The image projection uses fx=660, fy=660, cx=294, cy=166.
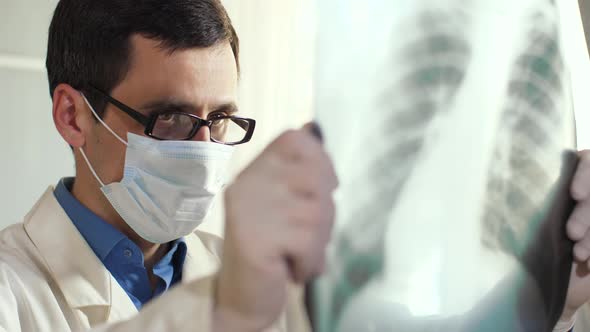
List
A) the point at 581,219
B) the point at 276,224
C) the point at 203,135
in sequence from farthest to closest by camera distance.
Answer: the point at 203,135 < the point at 581,219 < the point at 276,224

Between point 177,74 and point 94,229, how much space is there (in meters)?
0.23

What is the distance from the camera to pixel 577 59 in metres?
0.44

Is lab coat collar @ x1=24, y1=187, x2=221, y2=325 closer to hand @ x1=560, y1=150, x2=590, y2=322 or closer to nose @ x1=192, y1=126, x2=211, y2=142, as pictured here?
nose @ x1=192, y1=126, x2=211, y2=142

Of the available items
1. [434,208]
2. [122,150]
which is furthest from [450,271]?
[122,150]

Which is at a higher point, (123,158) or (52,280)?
(123,158)

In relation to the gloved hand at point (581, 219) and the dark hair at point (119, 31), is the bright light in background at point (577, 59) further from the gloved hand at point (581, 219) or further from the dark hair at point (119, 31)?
the dark hair at point (119, 31)

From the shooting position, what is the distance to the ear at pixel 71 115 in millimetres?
870

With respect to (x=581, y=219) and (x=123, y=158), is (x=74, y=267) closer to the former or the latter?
(x=123, y=158)

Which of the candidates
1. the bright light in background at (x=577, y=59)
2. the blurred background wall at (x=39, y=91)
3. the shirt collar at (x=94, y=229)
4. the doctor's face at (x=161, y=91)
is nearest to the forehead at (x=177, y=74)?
the doctor's face at (x=161, y=91)

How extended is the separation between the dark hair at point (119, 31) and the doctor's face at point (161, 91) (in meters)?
0.01

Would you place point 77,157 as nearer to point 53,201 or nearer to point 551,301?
point 53,201

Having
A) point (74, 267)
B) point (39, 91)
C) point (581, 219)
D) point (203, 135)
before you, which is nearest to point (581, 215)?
point (581, 219)

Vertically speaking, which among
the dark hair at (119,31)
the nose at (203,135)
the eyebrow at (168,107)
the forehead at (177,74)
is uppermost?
the dark hair at (119,31)

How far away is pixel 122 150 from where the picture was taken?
84cm
